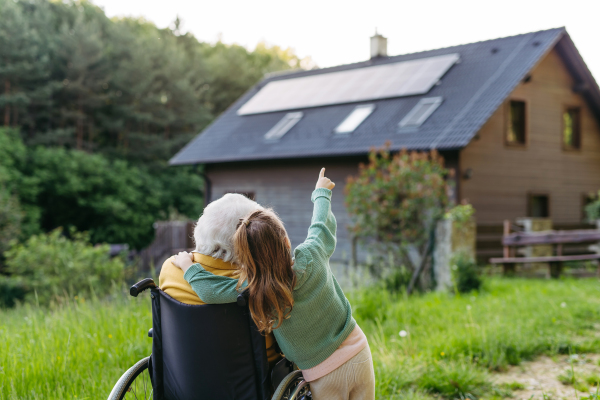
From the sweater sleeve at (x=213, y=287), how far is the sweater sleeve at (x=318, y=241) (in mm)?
282

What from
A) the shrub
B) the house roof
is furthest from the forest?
the house roof

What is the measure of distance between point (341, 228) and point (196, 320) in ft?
43.7

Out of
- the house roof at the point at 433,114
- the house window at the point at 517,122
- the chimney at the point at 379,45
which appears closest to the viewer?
the house roof at the point at 433,114

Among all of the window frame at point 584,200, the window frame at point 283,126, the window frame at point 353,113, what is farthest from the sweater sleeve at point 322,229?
the window frame at point 584,200

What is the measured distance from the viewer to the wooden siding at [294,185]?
15.5 metres

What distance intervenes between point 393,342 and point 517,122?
12.4 metres

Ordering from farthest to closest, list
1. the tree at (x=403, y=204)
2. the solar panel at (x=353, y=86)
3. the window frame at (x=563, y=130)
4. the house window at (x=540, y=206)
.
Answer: the window frame at (x=563, y=130), the solar panel at (x=353, y=86), the house window at (x=540, y=206), the tree at (x=403, y=204)

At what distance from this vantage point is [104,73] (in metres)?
29.9

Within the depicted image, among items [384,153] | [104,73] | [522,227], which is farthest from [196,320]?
[104,73]

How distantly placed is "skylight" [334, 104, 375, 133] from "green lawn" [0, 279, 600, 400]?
32.8 feet

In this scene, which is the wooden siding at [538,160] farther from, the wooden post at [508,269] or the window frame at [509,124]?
the wooden post at [508,269]

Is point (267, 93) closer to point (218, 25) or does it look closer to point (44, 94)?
point (44, 94)

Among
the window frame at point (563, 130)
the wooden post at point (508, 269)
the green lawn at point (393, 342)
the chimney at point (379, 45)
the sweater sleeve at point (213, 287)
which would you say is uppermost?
the chimney at point (379, 45)

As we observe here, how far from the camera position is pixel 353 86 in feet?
58.9
